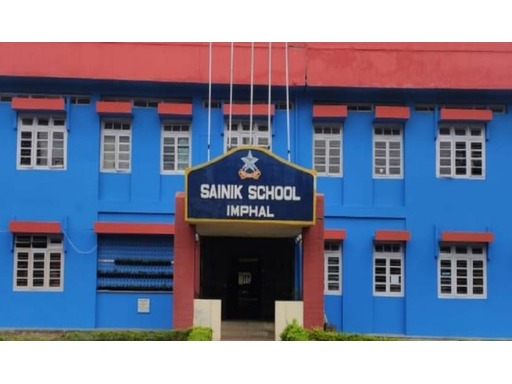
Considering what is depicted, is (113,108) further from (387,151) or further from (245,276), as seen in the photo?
(387,151)

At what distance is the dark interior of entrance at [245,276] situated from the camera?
55.9ft

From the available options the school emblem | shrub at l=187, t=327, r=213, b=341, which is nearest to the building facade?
the school emblem

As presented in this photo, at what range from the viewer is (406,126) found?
17.0 m

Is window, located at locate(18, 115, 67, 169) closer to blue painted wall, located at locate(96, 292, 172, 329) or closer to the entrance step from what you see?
blue painted wall, located at locate(96, 292, 172, 329)

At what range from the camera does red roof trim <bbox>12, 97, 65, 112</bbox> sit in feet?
54.0

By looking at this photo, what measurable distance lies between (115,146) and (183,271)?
479cm

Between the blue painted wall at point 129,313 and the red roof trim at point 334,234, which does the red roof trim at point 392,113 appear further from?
the blue painted wall at point 129,313

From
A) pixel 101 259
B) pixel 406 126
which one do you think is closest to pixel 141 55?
pixel 101 259

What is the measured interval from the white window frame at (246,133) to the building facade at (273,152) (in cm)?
5

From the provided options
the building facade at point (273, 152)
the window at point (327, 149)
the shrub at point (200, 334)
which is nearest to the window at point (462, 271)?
the building facade at point (273, 152)

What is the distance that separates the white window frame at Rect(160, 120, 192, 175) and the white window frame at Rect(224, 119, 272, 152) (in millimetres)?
897

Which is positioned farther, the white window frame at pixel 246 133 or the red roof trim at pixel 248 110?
the white window frame at pixel 246 133

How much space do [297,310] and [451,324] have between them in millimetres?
4877

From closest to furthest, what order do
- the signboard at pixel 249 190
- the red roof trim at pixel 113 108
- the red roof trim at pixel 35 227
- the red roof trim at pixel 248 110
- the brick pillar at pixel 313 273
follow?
1. the signboard at pixel 249 190
2. the brick pillar at pixel 313 273
3. the red roof trim at pixel 35 227
4. the red roof trim at pixel 113 108
5. the red roof trim at pixel 248 110
